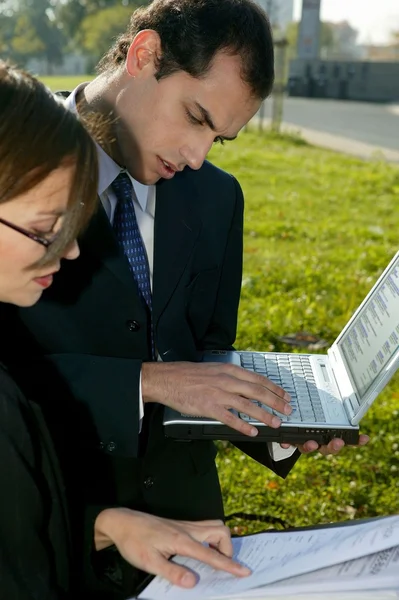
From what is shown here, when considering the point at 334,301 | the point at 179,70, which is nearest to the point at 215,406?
the point at 179,70

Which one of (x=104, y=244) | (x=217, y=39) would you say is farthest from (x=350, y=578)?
(x=217, y=39)

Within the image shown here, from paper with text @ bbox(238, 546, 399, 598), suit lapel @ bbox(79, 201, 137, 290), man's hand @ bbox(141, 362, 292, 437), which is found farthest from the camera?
suit lapel @ bbox(79, 201, 137, 290)

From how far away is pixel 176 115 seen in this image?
2.26 metres

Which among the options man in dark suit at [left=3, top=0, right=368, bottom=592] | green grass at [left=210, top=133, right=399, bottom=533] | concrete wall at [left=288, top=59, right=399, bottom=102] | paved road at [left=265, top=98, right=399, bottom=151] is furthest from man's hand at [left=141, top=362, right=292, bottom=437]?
concrete wall at [left=288, top=59, right=399, bottom=102]

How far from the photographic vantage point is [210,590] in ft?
4.54

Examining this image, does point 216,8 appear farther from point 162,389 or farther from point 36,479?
point 36,479

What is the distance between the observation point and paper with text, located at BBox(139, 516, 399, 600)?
4.53 ft

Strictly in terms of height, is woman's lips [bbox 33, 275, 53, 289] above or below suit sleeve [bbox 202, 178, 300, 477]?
above

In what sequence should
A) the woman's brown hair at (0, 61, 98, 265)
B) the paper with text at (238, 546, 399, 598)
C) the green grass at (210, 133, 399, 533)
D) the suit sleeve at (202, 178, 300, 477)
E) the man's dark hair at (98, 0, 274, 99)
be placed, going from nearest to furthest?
the paper with text at (238, 546, 399, 598), the woman's brown hair at (0, 61, 98, 265), the man's dark hair at (98, 0, 274, 99), the suit sleeve at (202, 178, 300, 477), the green grass at (210, 133, 399, 533)

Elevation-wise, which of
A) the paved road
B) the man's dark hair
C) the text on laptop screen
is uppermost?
the man's dark hair

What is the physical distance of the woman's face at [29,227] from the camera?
57.6 inches

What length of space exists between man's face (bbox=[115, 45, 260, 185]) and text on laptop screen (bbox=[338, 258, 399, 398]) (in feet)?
1.84

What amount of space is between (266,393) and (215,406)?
0.11 metres

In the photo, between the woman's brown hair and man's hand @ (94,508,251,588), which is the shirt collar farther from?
man's hand @ (94,508,251,588)
